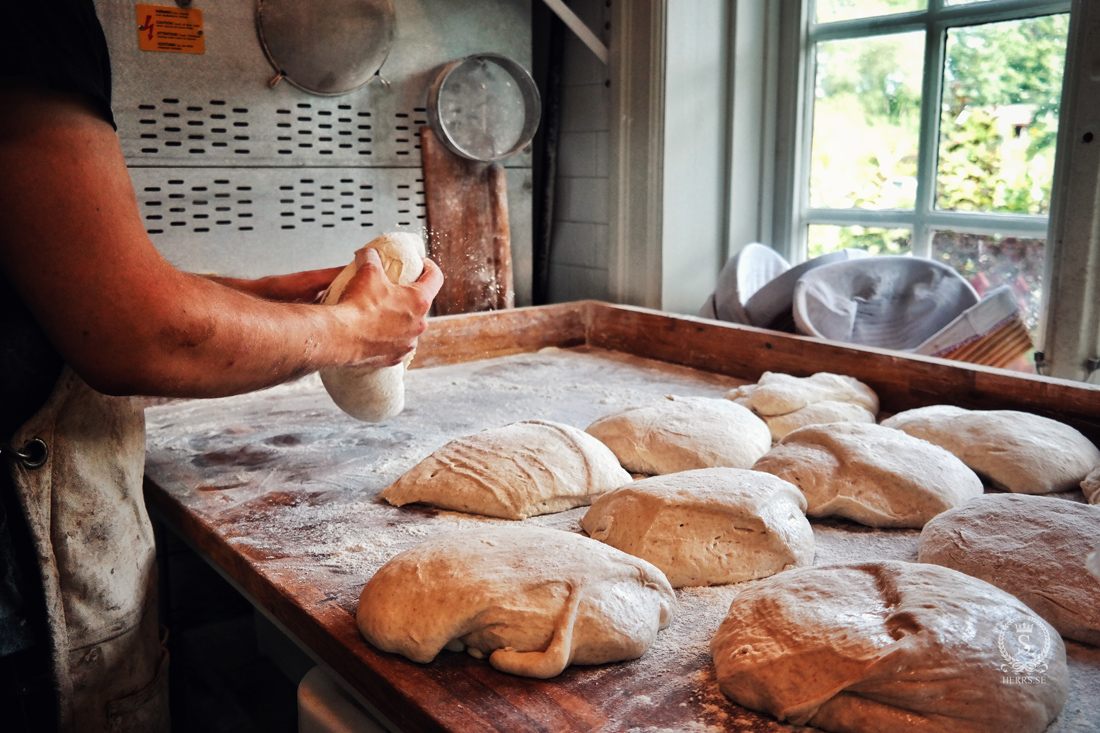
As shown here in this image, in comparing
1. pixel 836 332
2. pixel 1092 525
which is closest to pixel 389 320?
pixel 1092 525

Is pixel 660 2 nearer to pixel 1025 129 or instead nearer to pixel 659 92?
pixel 659 92

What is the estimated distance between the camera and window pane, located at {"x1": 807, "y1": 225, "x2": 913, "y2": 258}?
2.88 m

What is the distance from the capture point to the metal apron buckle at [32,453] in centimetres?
119

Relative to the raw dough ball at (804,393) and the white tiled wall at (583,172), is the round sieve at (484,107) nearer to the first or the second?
the white tiled wall at (583,172)

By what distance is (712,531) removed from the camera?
124 cm

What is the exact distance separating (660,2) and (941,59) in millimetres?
930

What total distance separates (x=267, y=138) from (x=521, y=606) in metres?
1.99

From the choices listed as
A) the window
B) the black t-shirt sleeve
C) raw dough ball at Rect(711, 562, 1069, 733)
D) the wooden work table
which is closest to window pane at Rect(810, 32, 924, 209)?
the window

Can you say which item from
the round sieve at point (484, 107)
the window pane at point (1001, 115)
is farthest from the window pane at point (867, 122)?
the round sieve at point (484, 107)

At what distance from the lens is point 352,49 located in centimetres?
259

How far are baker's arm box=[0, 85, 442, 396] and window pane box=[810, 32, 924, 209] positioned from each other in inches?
95.0

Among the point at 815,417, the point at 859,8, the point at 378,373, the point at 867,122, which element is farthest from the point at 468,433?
the point at 859,8

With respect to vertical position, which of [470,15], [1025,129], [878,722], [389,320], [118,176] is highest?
[470,15]

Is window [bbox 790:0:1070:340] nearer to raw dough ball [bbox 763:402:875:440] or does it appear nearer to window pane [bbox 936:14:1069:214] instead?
window pane [bbox 936:14:1069:214]
